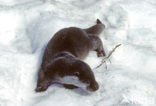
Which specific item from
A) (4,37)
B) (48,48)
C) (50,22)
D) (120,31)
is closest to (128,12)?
(120,31)

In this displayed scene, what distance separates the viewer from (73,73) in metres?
2.51

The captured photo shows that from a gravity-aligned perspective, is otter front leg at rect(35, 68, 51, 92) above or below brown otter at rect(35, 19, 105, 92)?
below

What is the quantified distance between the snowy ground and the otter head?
12 centimetres

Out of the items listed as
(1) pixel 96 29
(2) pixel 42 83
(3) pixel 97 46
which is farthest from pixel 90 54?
(2) pixel 42 83

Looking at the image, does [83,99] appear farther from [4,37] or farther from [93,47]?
[4,37]

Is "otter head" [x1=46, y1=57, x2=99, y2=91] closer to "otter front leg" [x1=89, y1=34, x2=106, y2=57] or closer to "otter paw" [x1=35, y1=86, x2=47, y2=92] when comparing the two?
"otter paw" [x1=35, y1=86, x2=47, y2=92]

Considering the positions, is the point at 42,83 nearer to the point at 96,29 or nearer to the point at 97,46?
the point at 97,46

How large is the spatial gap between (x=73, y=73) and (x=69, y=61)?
15 centimetres

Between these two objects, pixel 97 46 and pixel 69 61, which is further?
pixel 97 46

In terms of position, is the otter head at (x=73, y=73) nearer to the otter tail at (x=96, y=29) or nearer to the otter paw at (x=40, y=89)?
the otter paw at (x=40, y=89)

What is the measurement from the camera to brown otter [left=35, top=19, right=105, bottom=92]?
2512 millimetres

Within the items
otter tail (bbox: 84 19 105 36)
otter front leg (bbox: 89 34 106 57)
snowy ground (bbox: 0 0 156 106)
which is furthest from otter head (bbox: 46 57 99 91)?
otter tail (bbox: 84 19 105 36)

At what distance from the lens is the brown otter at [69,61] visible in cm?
251

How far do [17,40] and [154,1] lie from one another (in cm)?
237
